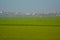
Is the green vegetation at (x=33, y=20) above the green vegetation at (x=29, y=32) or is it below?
above

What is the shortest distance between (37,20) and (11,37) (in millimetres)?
535

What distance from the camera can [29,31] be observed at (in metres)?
1.93

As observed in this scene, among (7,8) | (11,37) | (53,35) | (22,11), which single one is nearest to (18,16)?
(22,11)

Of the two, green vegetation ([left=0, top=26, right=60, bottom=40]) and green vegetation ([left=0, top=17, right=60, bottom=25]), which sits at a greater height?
green vegetation ([left=0, top=17, right=60, bottom=25])

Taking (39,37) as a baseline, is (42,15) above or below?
above

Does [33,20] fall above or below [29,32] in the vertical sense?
above

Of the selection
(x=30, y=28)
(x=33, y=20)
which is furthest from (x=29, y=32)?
(x=33, y=20)

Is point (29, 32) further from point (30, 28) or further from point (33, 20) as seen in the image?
point (33, 20)

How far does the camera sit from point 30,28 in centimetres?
193

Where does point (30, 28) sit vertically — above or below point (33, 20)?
below

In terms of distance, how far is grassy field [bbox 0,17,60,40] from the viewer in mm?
1910

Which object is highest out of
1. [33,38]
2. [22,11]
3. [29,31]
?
[22,11]

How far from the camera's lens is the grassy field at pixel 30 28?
6.27 feet

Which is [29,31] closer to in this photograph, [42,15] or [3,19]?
[42,15]
